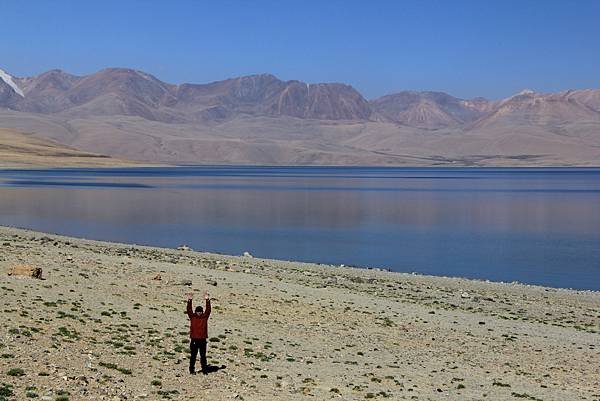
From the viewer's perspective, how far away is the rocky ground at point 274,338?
14.6m

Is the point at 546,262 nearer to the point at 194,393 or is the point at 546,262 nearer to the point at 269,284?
the point at 269,284

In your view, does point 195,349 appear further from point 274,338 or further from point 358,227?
point 358,227

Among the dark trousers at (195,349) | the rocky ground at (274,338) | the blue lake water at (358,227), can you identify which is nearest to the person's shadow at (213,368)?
the rocky ground at (274,338)

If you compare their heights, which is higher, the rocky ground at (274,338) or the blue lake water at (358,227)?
the rocky ground at (274,338)

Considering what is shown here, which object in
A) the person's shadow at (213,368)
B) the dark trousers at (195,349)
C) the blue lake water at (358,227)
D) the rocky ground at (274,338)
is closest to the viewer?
the rocky ground at (274,338)

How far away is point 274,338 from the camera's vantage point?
764 inches

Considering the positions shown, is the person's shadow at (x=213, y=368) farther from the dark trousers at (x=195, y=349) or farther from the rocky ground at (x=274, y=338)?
the dark trousers at (x=195, y=349)

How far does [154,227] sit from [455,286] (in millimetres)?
32211

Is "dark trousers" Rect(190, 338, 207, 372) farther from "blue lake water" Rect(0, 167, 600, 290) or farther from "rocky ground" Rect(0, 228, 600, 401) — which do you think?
"blue lake water" Rect(0, 167, 600, 290)

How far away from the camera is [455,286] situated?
33.7 metres

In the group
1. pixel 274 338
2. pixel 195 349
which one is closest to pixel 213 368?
pixel 195 349

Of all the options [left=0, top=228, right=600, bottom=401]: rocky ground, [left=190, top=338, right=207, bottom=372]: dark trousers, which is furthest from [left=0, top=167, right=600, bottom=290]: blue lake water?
[left=190, top=338, right=207, bottom=372]: dark trousers

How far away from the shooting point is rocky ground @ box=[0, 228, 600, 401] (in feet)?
48.0

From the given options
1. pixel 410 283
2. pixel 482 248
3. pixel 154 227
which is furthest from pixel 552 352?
pixel 154 227
